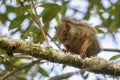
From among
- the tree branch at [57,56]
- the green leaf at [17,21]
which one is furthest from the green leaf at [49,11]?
the tree branch at [57,56]

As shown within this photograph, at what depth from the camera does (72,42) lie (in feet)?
6.57

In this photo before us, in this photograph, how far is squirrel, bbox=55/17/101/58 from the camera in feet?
6.48

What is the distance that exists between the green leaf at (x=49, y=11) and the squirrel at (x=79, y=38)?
16 cm

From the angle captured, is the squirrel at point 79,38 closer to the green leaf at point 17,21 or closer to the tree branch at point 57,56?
the tree branch at point 57,56

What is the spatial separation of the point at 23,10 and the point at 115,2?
1479 mm

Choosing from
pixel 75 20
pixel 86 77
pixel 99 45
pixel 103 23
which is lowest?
pixel 103 23

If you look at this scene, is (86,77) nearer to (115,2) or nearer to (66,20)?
(66,20)

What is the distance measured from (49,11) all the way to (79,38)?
1.05ft

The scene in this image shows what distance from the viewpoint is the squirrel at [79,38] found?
1976mm

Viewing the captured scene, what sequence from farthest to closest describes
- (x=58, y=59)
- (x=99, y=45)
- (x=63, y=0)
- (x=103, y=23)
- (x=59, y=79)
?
1. (x=103, y=23)
2. (x=63, y=0)
3. (x=99, y=45)
4. (x=58, y=59)
5. (x=59, y=79)

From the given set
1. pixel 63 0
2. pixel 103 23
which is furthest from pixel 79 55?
pixel 103 23

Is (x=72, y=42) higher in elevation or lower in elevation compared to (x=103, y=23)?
higher

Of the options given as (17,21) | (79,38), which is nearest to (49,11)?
(17,21)

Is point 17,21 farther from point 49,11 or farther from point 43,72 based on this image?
point 43,72
